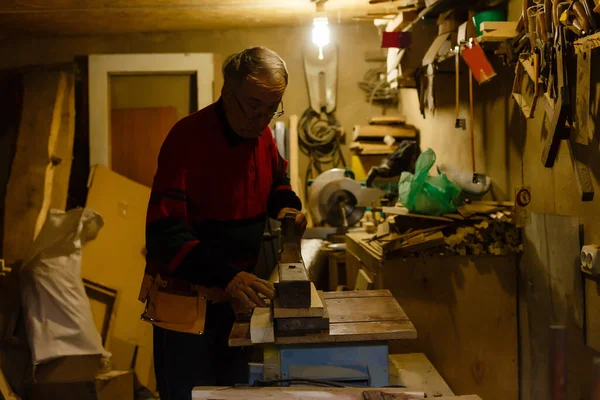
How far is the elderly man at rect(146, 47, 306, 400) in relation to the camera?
1737 millimetres

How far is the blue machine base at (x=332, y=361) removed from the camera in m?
1.68

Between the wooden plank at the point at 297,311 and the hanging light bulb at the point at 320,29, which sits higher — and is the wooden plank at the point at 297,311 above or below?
below

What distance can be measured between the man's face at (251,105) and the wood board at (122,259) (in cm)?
243

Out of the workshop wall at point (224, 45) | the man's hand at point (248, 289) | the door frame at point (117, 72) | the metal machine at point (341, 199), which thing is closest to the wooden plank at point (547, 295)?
the man's hand at point (248, 289)

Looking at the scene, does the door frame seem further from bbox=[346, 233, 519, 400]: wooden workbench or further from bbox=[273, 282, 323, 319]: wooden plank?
bbox=[273, 282, 323, 319]: wooden plank

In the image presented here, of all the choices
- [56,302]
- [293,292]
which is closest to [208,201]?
[293,292]

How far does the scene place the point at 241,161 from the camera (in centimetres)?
193

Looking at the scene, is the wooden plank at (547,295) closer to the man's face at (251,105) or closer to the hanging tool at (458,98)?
the hanging tool at (458,98)

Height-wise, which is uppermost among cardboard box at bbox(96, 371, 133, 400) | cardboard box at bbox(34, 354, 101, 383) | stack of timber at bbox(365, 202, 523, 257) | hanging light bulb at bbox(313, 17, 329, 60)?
hanging light bulb at bbox(313, 17, 329, 60)

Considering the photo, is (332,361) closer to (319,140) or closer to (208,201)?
(208,201)

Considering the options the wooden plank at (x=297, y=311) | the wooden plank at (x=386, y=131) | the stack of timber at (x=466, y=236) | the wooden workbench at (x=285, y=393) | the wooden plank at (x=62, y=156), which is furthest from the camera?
the wooden plank at (x=386, y=131)

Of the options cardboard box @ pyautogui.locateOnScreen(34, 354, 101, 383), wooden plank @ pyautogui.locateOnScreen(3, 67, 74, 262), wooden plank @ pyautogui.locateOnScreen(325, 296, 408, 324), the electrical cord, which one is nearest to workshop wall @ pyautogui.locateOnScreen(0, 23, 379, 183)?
the electrical cord

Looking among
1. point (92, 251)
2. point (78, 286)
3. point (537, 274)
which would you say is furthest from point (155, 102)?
point (537, 274)

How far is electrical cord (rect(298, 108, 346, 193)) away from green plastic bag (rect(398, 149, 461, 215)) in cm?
208
